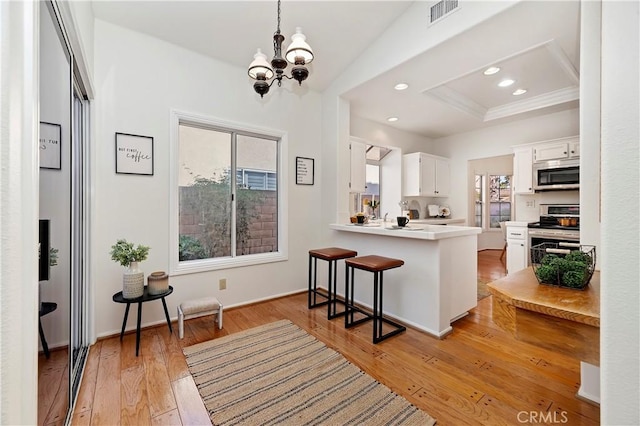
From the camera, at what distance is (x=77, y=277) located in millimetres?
2184

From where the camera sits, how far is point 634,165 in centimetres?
67

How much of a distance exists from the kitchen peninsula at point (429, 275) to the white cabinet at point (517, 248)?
209 cm

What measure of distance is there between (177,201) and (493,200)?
24.0 feet

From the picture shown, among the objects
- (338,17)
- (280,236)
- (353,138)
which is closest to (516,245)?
(353,138)

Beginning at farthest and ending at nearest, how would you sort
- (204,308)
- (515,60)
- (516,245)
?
(516,245) → (515,60) → (204,308)

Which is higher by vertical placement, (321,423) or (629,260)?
(629,260)

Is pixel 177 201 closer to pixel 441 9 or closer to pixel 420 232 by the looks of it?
pixel 420 232

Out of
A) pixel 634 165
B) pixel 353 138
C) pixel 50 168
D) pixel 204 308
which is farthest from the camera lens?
pixel 353 138

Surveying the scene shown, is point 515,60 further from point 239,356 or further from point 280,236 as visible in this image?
point 239,356

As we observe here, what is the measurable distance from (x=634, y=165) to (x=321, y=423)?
1.75 meters

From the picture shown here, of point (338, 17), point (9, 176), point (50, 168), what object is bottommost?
point (9, 176)

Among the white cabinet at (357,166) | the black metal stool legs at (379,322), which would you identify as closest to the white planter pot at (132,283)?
the black metal stool legs at (379,322)

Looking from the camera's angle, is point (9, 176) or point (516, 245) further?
point (516, 245)

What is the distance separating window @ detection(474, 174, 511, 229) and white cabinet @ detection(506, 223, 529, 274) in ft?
7.99
